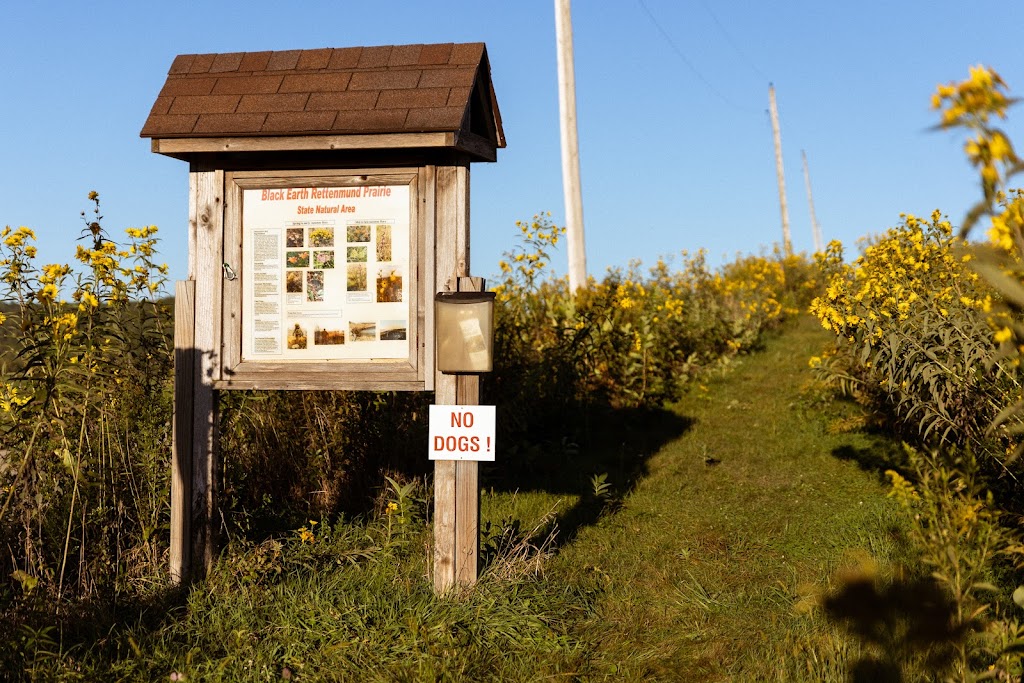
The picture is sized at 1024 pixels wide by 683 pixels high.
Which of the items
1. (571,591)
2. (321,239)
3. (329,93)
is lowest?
(571,591)

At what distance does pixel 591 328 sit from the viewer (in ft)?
30.0

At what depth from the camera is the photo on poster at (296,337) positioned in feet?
18.7

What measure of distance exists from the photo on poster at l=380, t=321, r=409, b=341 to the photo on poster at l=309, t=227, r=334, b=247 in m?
0.57

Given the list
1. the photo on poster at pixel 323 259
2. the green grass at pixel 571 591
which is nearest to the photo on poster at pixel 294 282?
the photo on poster at pixel 323 259

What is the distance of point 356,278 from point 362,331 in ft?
1.01

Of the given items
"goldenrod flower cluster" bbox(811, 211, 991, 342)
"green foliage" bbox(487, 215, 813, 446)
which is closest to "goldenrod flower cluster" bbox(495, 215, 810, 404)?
"green foliage" bbox(487, 215, 813, 446)

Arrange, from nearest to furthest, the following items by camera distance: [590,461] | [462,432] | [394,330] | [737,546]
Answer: [462,432] < [394,330] < [737,546] < [590,461]

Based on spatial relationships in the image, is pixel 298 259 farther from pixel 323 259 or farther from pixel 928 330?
pixel 928 330

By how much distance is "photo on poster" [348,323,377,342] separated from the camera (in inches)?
221

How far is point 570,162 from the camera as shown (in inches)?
492

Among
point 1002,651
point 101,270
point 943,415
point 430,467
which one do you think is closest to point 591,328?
Result: point 430,467

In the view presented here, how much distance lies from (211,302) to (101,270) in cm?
102

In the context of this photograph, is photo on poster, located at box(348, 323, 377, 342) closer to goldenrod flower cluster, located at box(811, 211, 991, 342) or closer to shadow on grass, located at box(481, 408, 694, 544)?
shadow on grass, located at box(481, 408, 694, 544)

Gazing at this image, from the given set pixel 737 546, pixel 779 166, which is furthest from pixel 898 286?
pixel 779 166
